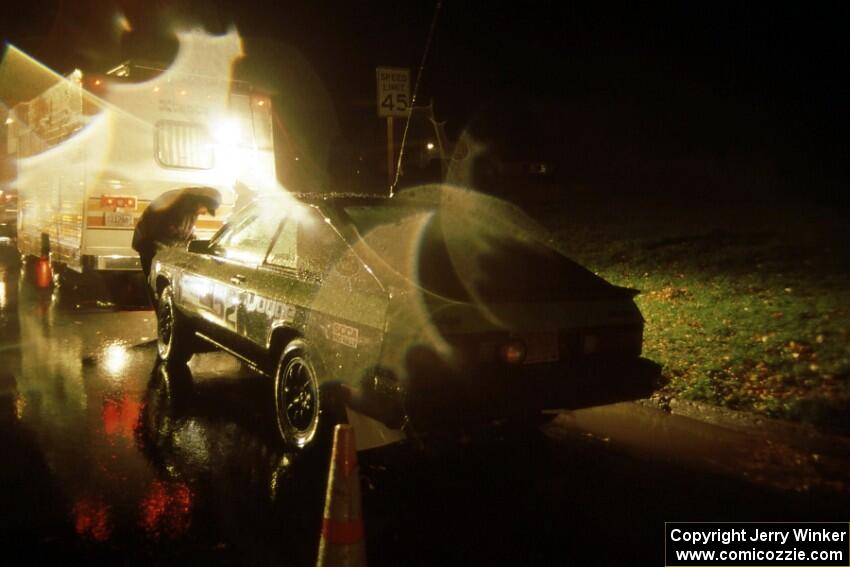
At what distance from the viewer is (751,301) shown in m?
7.79

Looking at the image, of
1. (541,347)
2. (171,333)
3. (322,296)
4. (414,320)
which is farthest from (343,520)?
(171,333)

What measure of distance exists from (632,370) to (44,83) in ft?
38.5

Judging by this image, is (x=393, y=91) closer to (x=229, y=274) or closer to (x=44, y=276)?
Answer: (x=229, y=274)

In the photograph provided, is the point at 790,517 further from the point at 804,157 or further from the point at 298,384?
the point at 804,157

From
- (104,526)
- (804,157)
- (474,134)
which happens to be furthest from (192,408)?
(474,134)

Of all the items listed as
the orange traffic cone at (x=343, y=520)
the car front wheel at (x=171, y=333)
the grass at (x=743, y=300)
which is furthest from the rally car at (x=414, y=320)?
the grass at (x=743, y=300)

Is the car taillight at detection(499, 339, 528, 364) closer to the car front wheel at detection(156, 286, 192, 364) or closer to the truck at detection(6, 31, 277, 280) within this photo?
the car front wheel at detection(156, 286, 192, 364)

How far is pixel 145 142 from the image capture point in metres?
10.3

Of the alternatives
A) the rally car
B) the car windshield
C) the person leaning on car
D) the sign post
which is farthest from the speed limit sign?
the car windshield

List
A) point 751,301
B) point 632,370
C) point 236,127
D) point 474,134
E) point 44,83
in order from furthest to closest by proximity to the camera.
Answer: point 474,134 < point 44,83 < point 236,127 < point 751,301 < point 632,370

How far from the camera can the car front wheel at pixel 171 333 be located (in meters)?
7.29

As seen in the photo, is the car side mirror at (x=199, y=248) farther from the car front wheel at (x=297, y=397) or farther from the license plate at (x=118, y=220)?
the license plate at (x=118, y=220)

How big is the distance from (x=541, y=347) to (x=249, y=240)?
2.81m

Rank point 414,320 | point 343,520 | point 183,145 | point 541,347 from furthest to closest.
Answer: point 183,145, point 541,347, point 414,320, point 343,520
